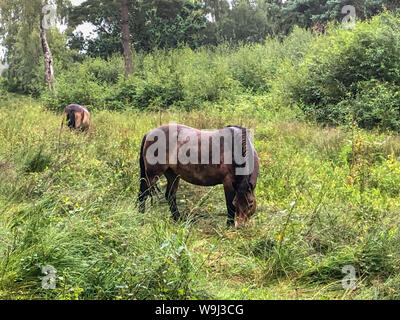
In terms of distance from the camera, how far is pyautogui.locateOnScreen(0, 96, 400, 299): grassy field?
350 centimetres

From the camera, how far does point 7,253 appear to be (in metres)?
3.57

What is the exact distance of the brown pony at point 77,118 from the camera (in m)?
10.7

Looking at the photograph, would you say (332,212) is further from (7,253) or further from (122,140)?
(122,140)

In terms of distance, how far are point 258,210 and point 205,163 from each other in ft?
3.91

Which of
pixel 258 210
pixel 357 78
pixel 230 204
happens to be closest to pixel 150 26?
pixel 357 78

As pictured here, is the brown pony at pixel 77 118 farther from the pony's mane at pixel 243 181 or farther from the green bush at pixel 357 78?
the green bush at pixel 357 78

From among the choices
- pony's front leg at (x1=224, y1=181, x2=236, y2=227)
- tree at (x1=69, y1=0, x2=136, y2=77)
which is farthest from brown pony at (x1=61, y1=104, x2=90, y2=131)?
tree at (x1=69, y1=0, x2=136, y2=77)

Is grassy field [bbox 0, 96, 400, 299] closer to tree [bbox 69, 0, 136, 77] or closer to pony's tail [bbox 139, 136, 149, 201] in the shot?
pony's tail [bbox 139, 136, 149, 201]

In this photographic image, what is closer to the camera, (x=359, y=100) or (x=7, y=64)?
(x=359, y=100)

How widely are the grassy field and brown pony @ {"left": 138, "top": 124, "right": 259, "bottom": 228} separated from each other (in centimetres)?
27

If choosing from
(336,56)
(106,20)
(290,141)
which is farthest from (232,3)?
(290,141)

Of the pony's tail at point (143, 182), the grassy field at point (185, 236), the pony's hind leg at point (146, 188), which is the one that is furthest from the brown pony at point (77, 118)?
the pony's hind leg at point (146, 188)

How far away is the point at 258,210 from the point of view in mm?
6090

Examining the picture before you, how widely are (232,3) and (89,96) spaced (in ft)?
99.9
